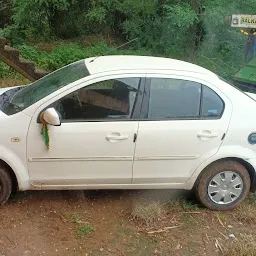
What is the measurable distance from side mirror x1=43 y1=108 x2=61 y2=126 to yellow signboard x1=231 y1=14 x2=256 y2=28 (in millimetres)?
5706

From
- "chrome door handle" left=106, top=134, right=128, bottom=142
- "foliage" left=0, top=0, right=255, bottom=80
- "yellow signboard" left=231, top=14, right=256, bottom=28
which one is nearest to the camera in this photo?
"chrome door handle" left=106, top=134, right=128, bottom=142

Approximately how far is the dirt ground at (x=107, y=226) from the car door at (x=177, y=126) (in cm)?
48

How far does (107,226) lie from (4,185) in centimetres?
116

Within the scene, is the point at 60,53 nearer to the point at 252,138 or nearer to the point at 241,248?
the point at 252,138

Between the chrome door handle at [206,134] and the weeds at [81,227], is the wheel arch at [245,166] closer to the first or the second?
the chrome door handle at [206,134]

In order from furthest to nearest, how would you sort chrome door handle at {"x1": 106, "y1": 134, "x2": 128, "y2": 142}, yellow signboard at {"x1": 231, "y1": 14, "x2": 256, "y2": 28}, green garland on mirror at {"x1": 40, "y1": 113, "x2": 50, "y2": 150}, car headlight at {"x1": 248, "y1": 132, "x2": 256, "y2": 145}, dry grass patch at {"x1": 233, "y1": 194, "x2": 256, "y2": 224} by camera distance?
1. yellow signboard at {"x1": 231, "y1": 14, "x2": 256, "y2": 28}
2. dry grass patch at {"x1": 233, "y1": 194, "x2": 256, "y2": 224}
3. car headlight at {"x1": 248, "y1": 132, "x2": 256, "y2": 145}
4. chrome door handle at {"x1": 106, "y1": 134, "x2": 128, "y2": 142}
5. green garland on mirror at {"x1": 40, "y1": 113, "x2": 50, "y2": 150}

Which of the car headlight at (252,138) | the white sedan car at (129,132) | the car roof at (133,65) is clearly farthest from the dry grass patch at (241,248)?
the car roof at (133,65)

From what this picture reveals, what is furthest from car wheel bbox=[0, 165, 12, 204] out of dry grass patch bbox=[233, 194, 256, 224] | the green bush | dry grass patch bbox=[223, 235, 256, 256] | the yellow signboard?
the yellow signboard

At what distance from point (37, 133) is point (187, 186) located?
1.74 metres

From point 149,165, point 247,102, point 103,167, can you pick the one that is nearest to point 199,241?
point 149,165

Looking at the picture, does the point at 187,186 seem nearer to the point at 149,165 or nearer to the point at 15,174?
the point at 149,165

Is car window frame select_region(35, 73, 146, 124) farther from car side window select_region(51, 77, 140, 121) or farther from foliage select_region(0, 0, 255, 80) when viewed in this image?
foliage select_region(0, 0, 255, 80)

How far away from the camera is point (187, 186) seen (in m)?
4.40

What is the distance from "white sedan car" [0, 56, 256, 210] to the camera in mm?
3971
